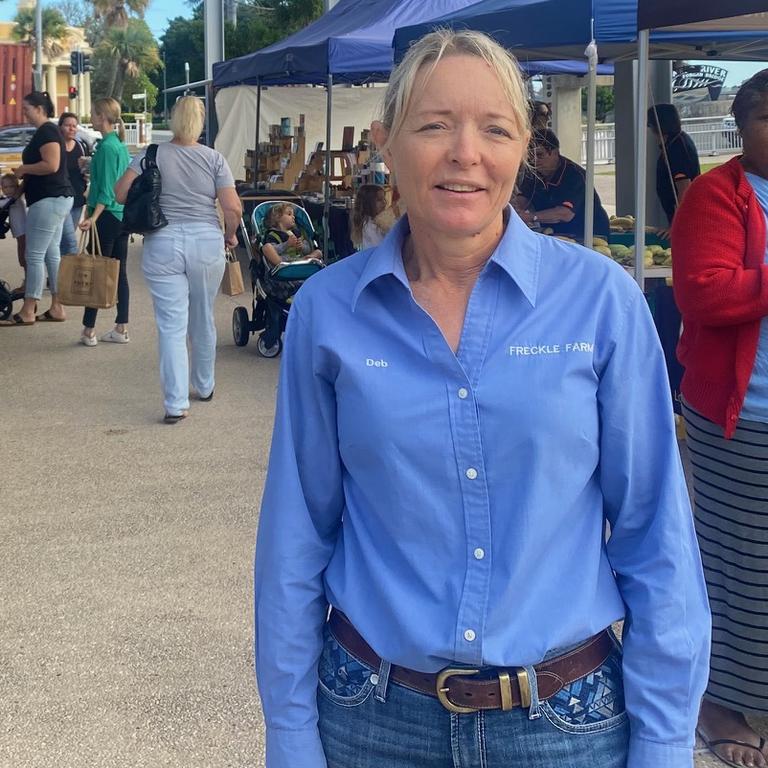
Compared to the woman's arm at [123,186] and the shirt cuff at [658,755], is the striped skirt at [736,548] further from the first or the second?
the woman's arm at [123,186]

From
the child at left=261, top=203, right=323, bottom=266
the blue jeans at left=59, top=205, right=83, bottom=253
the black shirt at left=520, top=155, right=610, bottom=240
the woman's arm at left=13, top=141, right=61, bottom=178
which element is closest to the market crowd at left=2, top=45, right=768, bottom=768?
the black shirt at left=520, top=155, right=610, bottom=240

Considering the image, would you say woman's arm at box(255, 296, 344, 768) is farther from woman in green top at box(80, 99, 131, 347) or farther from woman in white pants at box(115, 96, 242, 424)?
woman in green top at box(80, 99, 131, 347)

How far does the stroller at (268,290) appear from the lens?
914 cm

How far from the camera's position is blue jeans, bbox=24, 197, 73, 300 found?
10.5 metres

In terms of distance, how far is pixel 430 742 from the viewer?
1650 mm

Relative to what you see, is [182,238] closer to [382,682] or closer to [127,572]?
[127,572]

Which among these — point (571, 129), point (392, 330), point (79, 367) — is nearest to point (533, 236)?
point (392, 330)

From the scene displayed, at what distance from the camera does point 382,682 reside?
1.67 meters

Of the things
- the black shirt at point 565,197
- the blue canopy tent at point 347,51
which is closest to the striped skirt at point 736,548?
the black shirt at point 565,197

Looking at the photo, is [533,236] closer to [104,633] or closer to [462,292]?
[462,292]

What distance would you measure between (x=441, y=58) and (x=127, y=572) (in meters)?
3.64

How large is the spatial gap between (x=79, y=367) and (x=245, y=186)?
26.4ft

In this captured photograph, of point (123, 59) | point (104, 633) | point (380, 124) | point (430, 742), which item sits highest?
point (123, 59)

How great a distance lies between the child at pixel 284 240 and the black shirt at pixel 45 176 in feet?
6.44
